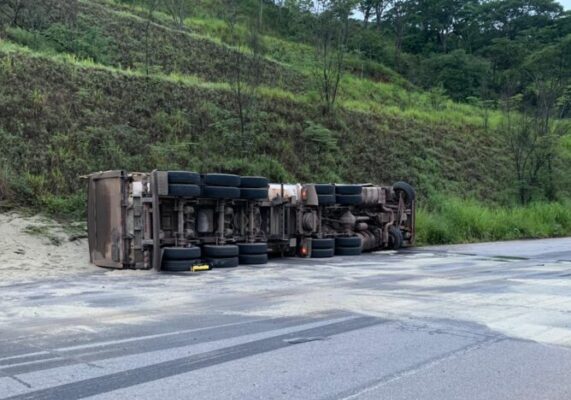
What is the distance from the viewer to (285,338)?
19.6 feet

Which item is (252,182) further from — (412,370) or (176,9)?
(176,9)

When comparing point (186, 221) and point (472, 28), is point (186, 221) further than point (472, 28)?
No

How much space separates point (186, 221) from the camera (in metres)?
11.9

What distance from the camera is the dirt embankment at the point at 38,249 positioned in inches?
424

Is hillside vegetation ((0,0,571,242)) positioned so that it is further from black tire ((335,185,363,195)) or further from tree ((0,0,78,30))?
black tire ((335,185,363,195))

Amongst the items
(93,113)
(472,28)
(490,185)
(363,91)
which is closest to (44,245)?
(93,113)

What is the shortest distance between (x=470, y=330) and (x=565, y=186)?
1126 inches

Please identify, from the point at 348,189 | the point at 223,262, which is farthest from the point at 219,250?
the point at 348,189

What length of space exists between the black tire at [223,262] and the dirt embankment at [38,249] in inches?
94.1

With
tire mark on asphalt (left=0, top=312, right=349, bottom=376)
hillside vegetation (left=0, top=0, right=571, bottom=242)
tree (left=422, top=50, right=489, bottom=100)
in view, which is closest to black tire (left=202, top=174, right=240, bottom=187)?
hillside vegetation (left=0, top=0, right=571, bottom=242)

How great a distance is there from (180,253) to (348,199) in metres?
5.48

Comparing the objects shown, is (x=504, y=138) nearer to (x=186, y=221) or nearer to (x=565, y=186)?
(x=565, y=186)

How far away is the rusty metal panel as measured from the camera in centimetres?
1136

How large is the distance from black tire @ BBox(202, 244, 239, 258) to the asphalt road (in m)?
1.51
